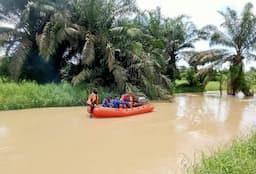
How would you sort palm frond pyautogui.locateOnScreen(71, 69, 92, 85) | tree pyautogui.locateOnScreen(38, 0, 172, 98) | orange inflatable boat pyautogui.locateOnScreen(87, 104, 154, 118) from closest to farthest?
1. orange inflatable boat pyautogui.locateOnScreen(87, 104, 154, 118)
2. palm frond pyautogui.locateOnScreen(71, 69, 92, 85)
3. tree pyautogui.locateOnScreen(38, 0, 172, 98)

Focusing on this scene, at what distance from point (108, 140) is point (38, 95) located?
23.9 feet

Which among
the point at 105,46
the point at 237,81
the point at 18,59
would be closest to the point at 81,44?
the point at 105,46

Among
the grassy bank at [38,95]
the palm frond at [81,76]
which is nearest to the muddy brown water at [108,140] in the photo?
the grassy bank at [38,95]

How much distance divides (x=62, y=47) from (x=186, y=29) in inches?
587

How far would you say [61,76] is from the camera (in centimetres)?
1916

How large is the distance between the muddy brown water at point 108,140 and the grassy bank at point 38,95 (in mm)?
691

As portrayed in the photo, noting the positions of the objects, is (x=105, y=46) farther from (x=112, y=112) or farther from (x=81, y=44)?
(x=112, y=112)

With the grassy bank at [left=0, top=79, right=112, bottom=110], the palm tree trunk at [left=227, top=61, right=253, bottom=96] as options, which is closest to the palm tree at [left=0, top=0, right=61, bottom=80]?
the grassy bank at [left=0, top=79, right=112, bottom=110]

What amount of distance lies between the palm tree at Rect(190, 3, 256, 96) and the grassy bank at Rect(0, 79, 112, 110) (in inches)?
448

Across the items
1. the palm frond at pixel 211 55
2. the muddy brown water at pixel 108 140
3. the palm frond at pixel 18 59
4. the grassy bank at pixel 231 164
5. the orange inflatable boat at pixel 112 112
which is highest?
the palm frond at pixel 211 55

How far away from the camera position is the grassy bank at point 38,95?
49.2 feet

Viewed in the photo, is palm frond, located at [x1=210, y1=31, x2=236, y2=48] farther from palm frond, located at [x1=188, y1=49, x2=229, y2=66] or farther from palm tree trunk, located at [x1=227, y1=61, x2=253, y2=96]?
palm tree trunk, located at [x1=227, y1=61, x2=253, y2=96]

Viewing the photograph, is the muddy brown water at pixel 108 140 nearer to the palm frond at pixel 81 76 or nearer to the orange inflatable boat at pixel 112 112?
the orange inflatable boat at pixel 112 112

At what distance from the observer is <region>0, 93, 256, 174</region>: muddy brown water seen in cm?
701
